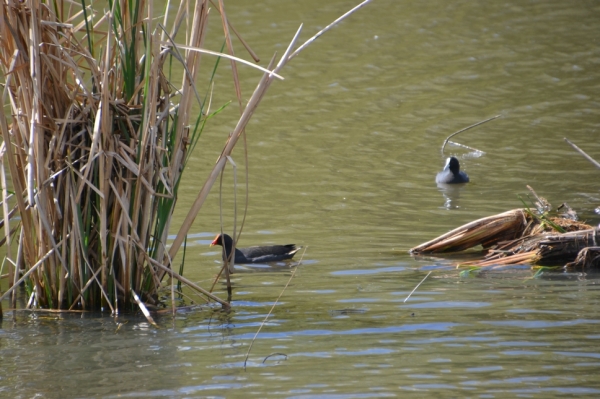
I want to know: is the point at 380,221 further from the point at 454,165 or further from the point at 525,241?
the point at 454,165

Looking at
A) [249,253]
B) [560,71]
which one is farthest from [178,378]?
[560,71]

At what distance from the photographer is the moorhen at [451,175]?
11.2m

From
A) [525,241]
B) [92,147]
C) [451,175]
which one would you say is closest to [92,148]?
[92,147]

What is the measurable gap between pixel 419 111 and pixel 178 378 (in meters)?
10.9

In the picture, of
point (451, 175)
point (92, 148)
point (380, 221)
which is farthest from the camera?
point (451, 175)

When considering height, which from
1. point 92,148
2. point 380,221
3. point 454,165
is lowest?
point 380,221

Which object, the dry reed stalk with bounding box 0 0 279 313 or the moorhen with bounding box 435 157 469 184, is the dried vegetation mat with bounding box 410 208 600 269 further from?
the moorhen with bounding box 435 157 469 184

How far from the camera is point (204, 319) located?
5.69 m

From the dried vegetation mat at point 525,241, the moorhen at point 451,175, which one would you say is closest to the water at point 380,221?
the moorhen at point 451,175

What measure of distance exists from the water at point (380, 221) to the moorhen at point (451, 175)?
0.16 meters

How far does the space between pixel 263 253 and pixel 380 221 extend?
63.8 inches

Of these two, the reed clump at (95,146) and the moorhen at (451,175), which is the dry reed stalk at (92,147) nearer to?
the reed clump at (95,146)

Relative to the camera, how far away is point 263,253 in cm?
834

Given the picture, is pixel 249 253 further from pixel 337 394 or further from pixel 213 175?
pixel 337 394
